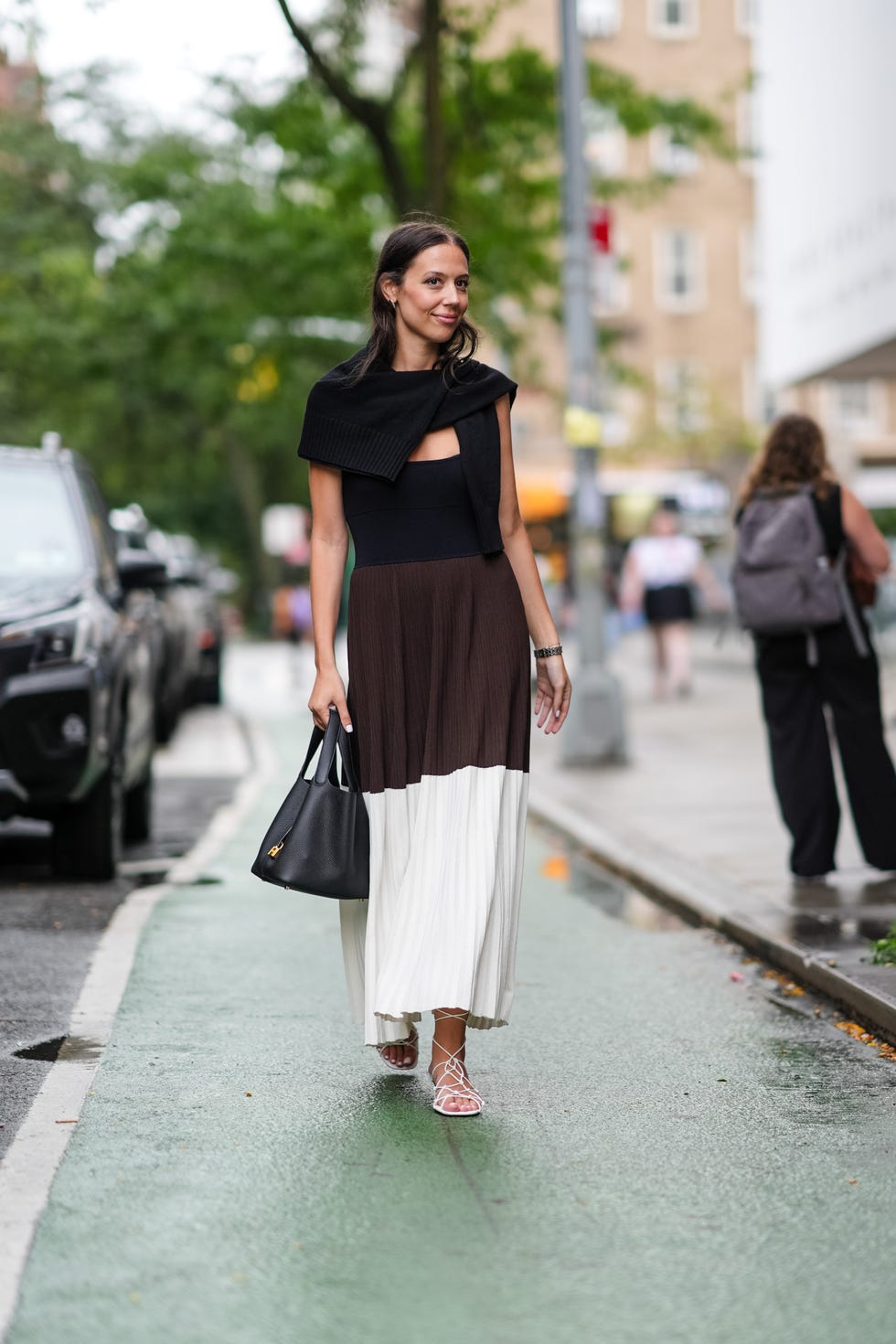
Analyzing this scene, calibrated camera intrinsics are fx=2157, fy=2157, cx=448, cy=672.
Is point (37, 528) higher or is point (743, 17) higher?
point (743, 17)

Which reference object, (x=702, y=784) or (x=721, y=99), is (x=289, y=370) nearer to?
(x=721, y=99)

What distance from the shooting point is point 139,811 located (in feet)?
35.1

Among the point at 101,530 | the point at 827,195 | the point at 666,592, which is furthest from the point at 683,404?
the point at 101,530

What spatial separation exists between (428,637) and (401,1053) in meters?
1.11

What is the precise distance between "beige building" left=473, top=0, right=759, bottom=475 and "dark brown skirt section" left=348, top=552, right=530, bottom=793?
48693mm

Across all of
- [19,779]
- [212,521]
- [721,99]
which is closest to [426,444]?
[19,779]

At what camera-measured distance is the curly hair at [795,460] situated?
326 inches

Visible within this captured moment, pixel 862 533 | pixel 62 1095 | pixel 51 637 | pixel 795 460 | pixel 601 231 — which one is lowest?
pixel 62 1095

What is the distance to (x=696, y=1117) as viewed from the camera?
511 centimetres

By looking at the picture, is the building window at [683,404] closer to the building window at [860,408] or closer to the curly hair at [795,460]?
the building window at [860,408]

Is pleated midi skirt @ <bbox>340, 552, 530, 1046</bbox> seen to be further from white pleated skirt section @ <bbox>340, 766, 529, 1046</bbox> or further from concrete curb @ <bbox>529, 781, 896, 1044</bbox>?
concrete curb @ <bbox>529, 781, 896, 1044</bbox>

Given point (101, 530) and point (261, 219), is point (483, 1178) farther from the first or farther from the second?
point (261, 219)

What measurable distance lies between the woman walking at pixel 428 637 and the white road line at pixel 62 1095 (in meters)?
0.78

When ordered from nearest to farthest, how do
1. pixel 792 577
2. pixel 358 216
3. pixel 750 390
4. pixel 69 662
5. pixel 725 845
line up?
pixel 792 577
pixel 69 662
pixel 725 845
pixel 358 216
pixel 750 390
